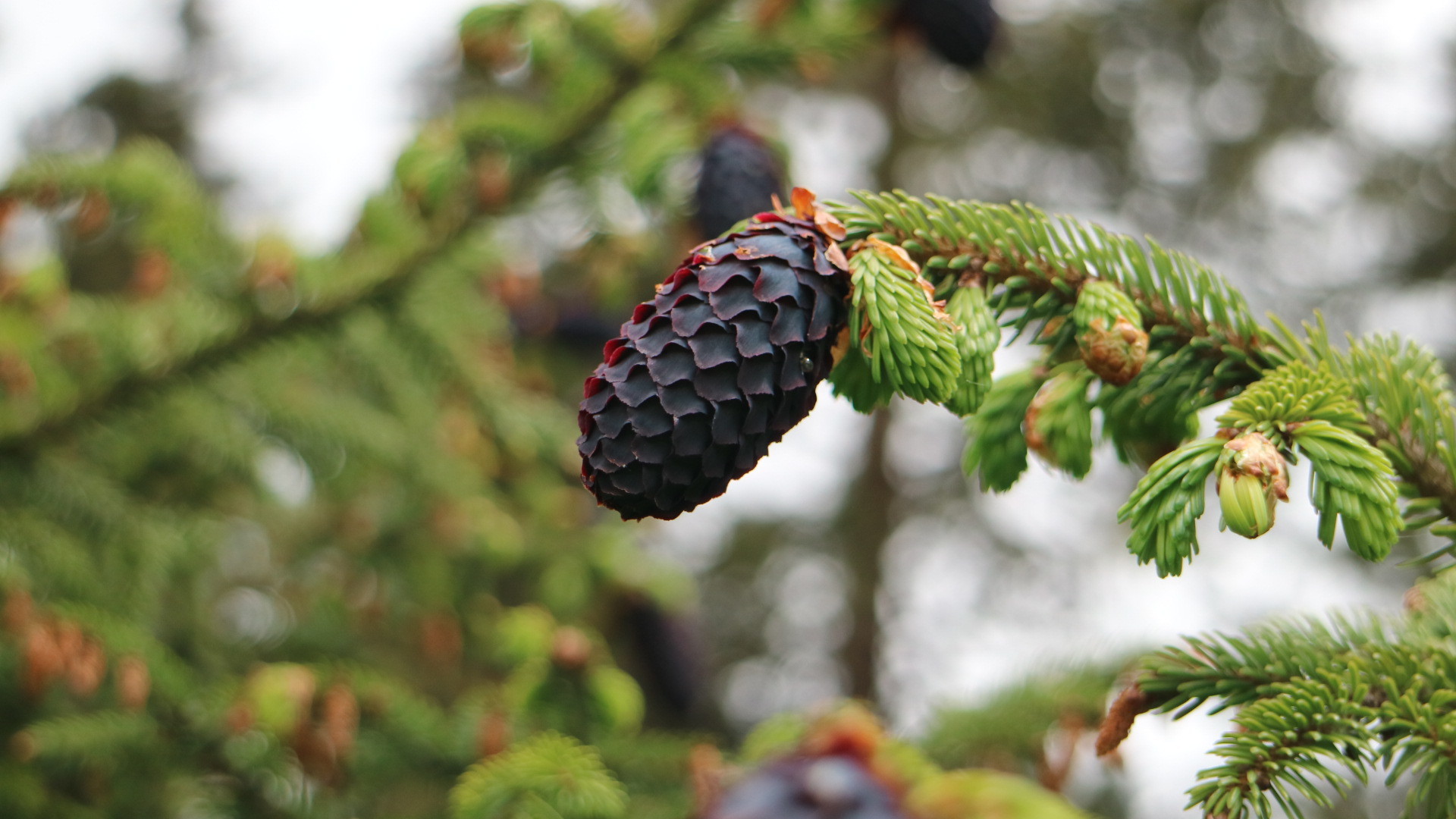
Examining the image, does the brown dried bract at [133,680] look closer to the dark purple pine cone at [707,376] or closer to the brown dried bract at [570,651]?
the brown dried bract at [570,651]

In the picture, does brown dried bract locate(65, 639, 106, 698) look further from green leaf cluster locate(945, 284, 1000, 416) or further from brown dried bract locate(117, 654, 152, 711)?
green leaf cluster locate(945, 284, 1000, 416)

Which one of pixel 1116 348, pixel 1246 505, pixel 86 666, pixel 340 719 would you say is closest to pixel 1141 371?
pixel 1116 348

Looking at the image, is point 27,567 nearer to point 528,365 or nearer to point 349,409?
point 349,409

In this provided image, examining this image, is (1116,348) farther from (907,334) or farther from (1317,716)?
(1317,716)

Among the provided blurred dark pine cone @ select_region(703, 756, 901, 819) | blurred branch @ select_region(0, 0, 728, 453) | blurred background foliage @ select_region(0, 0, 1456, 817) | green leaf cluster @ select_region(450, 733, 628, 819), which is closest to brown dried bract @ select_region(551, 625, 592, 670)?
blurred background foliage @ select_region(0, 0, 1456, 817)

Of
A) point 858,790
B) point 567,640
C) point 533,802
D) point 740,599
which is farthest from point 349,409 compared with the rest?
point 740,599

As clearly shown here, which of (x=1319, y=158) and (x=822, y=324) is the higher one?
(x=1319, y=158)
